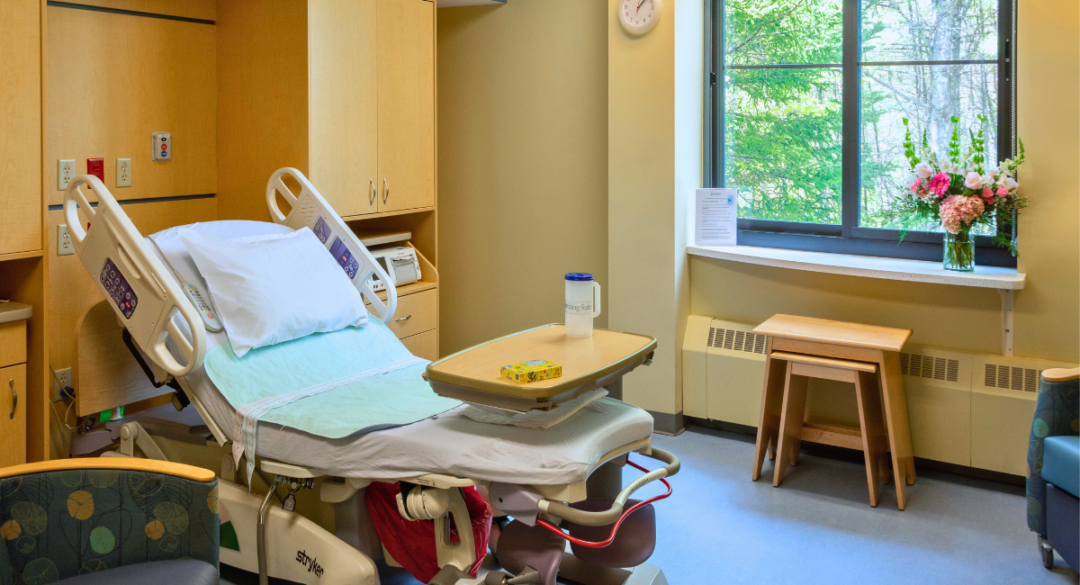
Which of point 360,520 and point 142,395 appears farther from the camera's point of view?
point 142,395

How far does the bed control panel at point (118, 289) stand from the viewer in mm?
2424

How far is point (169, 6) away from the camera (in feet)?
11.0

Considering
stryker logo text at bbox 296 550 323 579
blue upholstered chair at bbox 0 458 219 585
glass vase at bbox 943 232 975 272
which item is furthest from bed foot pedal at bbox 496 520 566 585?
glass vase at bbox 943 232 975 272

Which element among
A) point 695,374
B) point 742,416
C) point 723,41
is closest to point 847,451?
point 742,416

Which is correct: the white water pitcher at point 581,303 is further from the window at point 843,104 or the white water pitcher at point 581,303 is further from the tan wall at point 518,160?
the window at point 843,104

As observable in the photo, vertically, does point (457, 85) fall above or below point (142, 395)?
above

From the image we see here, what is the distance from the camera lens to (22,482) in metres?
1.96

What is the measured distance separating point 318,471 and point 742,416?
7.26 feet

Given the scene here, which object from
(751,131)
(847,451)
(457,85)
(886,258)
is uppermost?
(457,85)

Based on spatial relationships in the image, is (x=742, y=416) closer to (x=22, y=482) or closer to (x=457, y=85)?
(x=457, y=85)

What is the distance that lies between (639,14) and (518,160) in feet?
3.38

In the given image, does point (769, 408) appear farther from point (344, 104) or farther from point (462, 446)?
point (344, 104)

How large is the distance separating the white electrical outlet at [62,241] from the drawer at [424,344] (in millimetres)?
1445

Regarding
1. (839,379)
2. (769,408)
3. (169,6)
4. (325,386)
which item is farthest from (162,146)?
(839,379)
